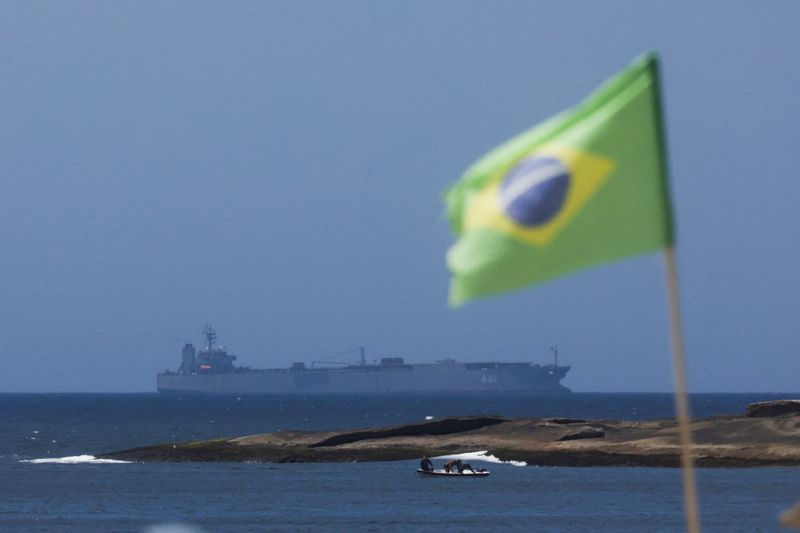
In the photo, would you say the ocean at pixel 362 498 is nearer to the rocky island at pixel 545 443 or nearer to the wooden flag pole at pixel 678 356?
the rocky island at pixel 545 443

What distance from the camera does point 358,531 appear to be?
52875 mm

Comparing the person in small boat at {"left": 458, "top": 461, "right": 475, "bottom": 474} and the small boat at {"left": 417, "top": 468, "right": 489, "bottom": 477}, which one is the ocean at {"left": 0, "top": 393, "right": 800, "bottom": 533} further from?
the person in small boat at {"left": 458, "top": 461, "right": 475, "bottom": 474}

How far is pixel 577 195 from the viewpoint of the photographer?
1140cm

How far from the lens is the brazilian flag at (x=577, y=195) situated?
1116 cm

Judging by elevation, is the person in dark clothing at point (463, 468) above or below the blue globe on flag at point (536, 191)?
below

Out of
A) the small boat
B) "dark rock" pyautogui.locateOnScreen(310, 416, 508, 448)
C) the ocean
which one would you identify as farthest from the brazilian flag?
"dark rock" pyautogui.locateOnScreen(310, 416, 508, 448)

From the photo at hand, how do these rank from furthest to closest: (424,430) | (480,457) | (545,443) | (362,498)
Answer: (424,430)
(480,457)
(545,443)
(362,498)

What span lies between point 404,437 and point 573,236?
8276cm

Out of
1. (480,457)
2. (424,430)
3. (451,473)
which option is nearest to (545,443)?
(480,457)

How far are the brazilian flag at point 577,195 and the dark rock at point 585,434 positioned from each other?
76.7 metres

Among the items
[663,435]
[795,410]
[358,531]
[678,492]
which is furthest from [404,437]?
[358,531]

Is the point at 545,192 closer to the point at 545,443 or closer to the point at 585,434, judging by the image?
the point at 545,443

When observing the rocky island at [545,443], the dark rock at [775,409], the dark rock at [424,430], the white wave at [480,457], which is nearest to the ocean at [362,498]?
the white wave at [480,457]

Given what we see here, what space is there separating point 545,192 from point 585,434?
77.7m
